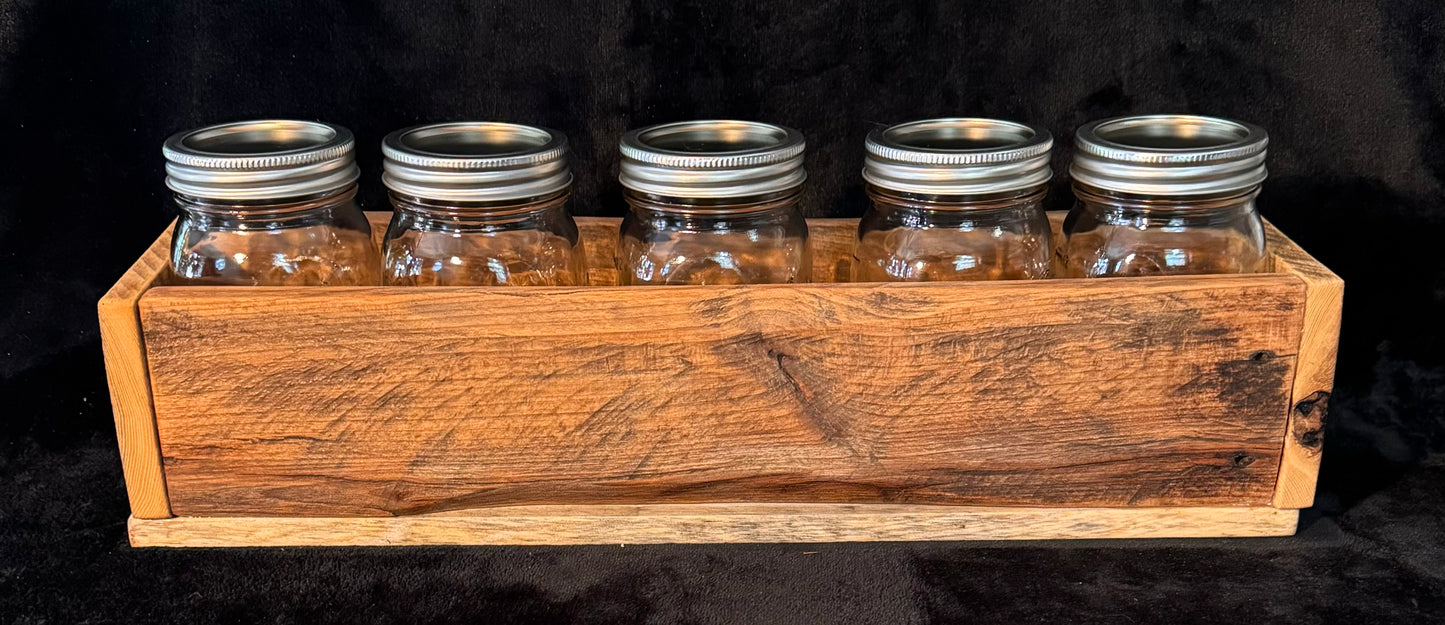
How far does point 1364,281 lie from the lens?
781mm

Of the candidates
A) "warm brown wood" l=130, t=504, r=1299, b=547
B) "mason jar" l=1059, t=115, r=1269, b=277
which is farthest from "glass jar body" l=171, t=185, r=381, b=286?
"mason jar" l=1059, t=115, r=1269, b=277

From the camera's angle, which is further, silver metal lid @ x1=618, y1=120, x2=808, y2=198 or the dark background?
the dark background

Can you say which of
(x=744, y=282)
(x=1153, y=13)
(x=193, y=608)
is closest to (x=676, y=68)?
(x=744, y=282)

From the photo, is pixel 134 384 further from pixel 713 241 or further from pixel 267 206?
pixel 713 241

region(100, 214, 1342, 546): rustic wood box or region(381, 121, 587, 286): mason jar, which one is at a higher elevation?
region(381, 121, 587, 286): mason jar

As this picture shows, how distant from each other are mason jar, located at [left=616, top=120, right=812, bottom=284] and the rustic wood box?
5 centimetres

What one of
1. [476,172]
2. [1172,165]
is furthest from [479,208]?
[1172,165]

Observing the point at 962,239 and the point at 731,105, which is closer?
the point at 962,239

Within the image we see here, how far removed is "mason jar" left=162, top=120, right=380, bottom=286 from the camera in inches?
22.8

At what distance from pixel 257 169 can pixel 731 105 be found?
0.89 ft

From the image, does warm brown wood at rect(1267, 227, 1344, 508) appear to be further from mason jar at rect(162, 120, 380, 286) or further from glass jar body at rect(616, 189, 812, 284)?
mason jar at rect(162, 120, 380, 286)

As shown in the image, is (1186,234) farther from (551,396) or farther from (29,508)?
(29,508)

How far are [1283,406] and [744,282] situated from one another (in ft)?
0.85

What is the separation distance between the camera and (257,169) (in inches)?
22.6
